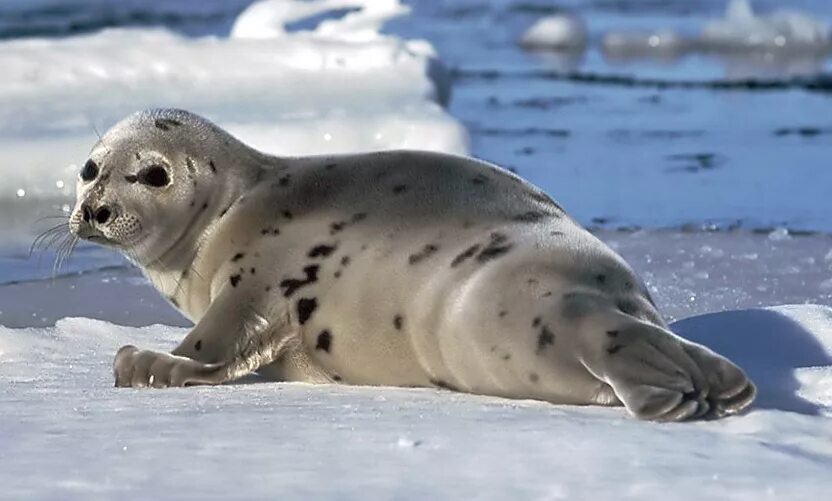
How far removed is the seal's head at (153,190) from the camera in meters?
3.19

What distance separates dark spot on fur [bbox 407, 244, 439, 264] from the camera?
2852mm

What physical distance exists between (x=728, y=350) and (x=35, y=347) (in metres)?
1.29

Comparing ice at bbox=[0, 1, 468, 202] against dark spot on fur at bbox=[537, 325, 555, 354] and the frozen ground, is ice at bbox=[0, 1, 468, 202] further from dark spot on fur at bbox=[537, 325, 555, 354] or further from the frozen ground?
dark spot on fur at bbox=[537, 325, 555, 354]

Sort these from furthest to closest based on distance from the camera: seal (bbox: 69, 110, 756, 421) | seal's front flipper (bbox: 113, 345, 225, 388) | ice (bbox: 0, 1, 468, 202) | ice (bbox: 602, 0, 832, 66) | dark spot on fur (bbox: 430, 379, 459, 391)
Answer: ice (bbox: 602, 0, 832, 66) → ice (bbox: 0, 1, 468, 202) → seal's front flipper (bbox: 113, 345, 225, 388) → dark spot on fur (bbox: 430, 379, 459, 391) → seal (bbox: 69, 110, 756, 421)

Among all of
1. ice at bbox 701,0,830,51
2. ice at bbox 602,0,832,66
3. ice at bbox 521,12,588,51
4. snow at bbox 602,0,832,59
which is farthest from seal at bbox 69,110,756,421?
ice at bbox 701,0,830,51

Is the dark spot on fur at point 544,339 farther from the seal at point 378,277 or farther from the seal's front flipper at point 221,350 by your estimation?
the seal's front flipper at point 221,350

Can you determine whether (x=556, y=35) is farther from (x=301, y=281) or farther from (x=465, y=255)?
(x=465, y=255)

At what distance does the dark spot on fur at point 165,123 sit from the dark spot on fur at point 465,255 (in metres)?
0.76

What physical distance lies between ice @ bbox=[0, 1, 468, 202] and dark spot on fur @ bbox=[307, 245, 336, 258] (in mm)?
2812

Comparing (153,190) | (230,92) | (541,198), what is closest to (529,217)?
(541,198)

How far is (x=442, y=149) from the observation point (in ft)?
19.3

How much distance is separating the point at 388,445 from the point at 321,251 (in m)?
0.86

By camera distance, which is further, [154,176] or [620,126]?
[620,126]

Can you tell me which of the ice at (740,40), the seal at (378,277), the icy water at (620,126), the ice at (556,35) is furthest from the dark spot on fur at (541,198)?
the ice at (556,35)
